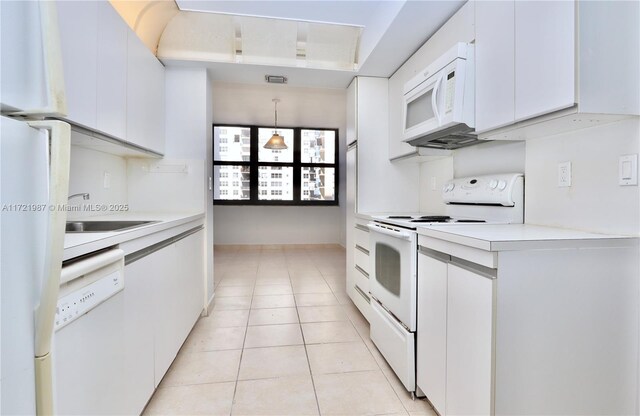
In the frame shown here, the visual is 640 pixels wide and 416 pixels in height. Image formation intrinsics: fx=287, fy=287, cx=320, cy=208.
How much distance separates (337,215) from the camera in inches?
228

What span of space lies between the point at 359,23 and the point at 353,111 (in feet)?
2.32

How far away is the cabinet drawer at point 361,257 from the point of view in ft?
7.70

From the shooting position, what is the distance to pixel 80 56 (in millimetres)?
1333

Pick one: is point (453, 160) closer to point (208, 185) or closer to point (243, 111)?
point (208, 185)

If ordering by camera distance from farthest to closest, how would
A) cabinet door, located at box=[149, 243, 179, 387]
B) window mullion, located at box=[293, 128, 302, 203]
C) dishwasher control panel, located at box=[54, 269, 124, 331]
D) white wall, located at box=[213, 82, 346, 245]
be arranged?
1. window mullion, located at box=[293, 128, 302, 203]
2. white wall, located at box=[213, 82, 346, 245]
3. cabinet door, located at box=[149, 243, 179, 387]
4. dishwasher control panel, located at box=[54, 269, 124, 331]

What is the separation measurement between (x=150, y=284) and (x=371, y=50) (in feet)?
7.07

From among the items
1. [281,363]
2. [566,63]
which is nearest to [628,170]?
[566,63]

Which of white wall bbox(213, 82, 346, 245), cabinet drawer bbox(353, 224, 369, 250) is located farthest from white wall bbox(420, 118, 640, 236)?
white wall bbox(213, 82, 346, 245)

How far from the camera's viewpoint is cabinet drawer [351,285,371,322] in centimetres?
228

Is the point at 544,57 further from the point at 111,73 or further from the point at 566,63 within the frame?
the point at 111,73

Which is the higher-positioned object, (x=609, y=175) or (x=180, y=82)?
(x=180, y=82)

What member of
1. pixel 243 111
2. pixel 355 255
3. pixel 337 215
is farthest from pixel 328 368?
pixel 243 111

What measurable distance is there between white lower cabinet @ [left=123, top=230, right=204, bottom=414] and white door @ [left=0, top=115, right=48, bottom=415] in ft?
1.75

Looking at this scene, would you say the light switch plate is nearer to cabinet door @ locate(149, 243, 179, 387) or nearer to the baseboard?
cabinet door @ locate(149, 243, 179, 387)
